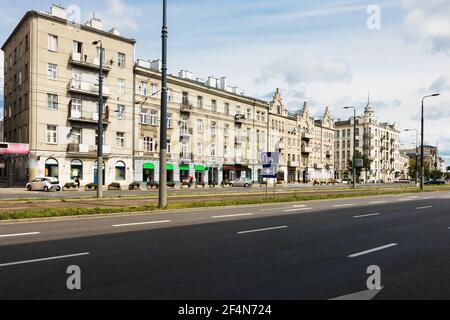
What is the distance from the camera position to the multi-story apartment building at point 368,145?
388 feet

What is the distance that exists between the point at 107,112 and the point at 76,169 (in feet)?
25.0

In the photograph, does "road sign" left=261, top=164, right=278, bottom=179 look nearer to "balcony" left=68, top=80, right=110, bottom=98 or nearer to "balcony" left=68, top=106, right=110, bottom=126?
"balcony" left=68, top=106, right=110, bottom=126

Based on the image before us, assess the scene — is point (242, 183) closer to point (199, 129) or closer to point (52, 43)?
point (199, 129)

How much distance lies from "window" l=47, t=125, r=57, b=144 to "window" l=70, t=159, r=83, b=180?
3055mm

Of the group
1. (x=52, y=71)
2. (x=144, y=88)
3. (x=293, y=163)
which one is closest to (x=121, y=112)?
(x=144, y=88)

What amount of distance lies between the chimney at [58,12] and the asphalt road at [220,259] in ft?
120

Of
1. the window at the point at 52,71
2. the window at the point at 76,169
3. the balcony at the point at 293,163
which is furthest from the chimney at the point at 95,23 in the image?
the balcony at the point at 293,163

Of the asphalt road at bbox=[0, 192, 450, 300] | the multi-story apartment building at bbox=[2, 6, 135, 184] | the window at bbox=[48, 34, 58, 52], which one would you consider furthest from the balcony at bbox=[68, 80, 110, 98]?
the asphalt road at bbox=[0, 192, 450, 300]

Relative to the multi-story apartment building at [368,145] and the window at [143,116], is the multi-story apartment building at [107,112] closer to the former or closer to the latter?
the window at [143,116]

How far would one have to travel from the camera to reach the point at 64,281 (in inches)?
233

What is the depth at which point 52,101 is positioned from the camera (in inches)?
1654

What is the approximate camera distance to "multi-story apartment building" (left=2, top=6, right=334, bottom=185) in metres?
41.5

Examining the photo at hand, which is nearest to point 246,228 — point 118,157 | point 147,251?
point 147,251
